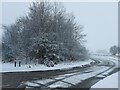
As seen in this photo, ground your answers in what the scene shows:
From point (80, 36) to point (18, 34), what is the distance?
12985 millimetres

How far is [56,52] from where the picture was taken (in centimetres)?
3562

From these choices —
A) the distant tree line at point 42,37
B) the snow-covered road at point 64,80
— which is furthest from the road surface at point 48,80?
the distant tree line at point 42,37

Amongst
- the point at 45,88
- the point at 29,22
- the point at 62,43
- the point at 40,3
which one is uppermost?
the point at 40,3

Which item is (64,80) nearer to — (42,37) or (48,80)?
(48,80)

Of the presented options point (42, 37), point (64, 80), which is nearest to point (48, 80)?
point (64, 80)

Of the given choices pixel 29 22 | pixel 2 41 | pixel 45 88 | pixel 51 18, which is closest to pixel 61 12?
pixel 51 18

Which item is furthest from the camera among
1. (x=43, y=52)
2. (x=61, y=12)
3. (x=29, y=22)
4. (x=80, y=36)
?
(x=80, y=36)

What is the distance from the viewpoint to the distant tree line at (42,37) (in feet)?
111

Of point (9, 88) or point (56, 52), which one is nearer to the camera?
point (9, 88)

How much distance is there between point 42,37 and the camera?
33625mm

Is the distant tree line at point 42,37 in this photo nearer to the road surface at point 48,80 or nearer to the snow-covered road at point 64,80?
the snow-covered road at point 64,80

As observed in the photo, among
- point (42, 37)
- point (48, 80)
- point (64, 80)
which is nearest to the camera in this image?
point (48, 80)

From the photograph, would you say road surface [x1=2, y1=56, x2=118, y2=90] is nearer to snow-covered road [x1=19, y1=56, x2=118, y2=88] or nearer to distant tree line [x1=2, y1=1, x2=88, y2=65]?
snow-covered road [x1=19, y1=56, x2=118, y2=88]

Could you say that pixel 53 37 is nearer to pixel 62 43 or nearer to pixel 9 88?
pixel 62 43
